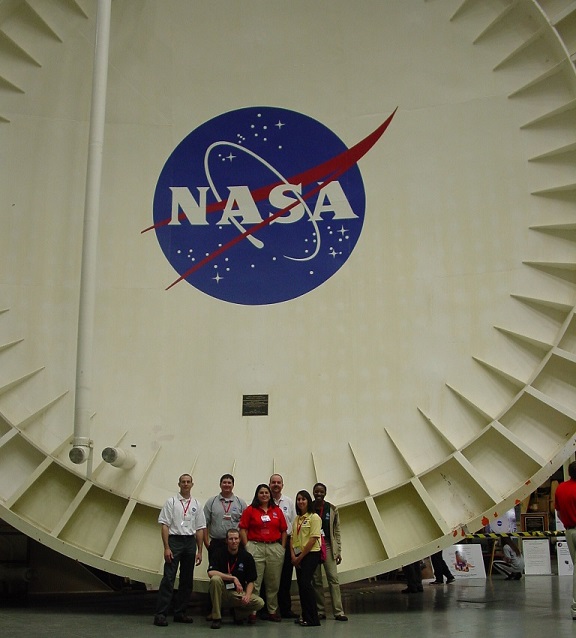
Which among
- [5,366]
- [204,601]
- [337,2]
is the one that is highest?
[337,2]

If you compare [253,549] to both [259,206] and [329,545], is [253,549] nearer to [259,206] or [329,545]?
[329,545]

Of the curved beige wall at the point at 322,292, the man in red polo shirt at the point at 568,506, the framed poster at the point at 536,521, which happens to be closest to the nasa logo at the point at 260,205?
the curved beige wall at the point at 322,292

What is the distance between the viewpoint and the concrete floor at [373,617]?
7.18 meters

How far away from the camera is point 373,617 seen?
331 inches

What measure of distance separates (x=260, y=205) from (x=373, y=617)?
16.9 feet

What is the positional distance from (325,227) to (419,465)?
3183 mm

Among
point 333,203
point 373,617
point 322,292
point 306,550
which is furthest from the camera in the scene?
point 333,203

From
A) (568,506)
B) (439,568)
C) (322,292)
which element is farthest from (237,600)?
(439,568)

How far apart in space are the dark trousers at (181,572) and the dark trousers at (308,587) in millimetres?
1154

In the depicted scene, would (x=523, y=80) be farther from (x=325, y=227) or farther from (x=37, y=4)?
(x=37, y=4)

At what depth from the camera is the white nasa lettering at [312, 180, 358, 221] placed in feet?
33.6

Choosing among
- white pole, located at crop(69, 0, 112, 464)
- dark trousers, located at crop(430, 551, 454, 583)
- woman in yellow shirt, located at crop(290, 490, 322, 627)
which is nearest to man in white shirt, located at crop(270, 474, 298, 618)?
woman in yellow shirt, located at crop(290, 490, 322, 627)

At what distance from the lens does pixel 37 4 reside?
10492mm

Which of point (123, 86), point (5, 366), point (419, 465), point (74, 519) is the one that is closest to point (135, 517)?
point (74, 519)
